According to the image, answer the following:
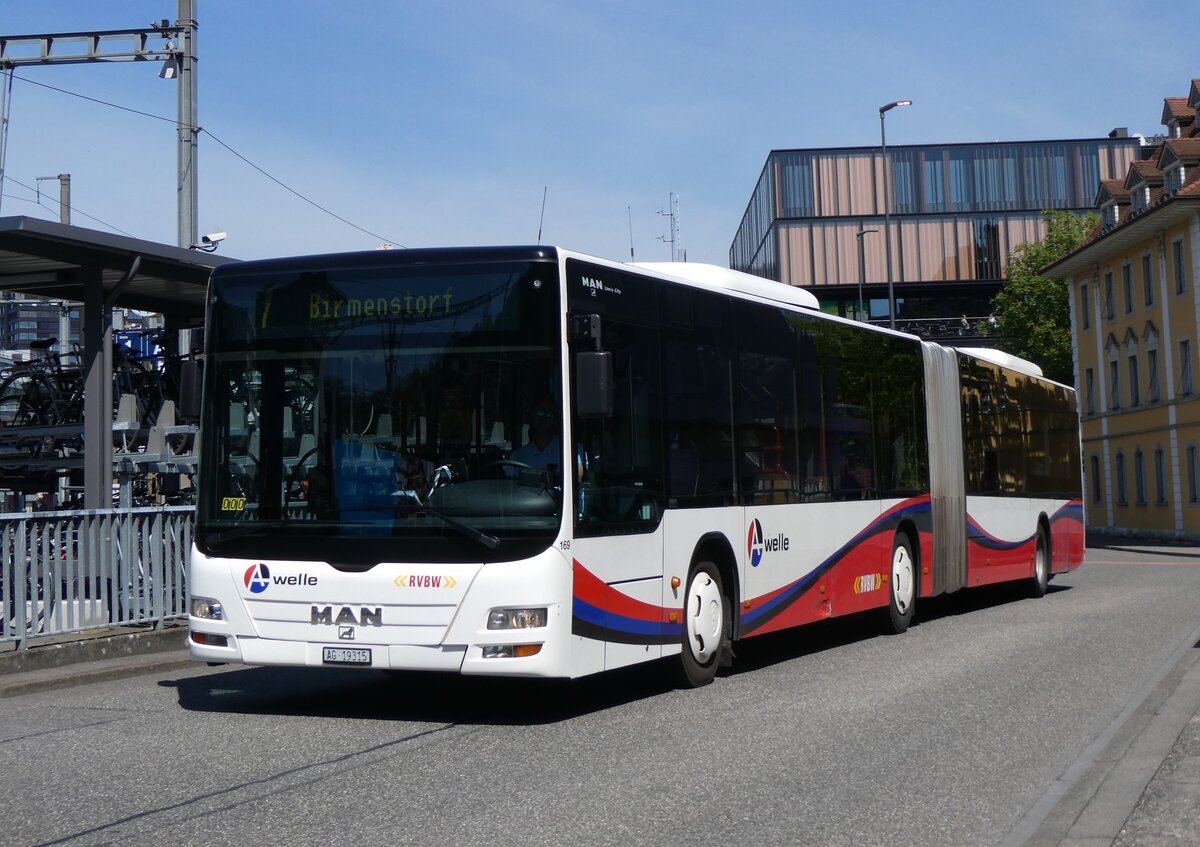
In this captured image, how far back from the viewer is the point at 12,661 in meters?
12.3

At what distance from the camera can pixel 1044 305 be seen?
69812mm

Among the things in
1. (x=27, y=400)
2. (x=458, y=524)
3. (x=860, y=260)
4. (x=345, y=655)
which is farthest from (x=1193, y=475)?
(x=345, y=655)

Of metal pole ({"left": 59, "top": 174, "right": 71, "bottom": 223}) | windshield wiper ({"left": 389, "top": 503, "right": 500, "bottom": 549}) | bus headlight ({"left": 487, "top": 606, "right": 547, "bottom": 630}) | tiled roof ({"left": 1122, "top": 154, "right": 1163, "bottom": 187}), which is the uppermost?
tiled roof ({"left": 1122, "top": 154, "right": 1163, "bottom": 187})

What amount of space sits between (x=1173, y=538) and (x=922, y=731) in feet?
145

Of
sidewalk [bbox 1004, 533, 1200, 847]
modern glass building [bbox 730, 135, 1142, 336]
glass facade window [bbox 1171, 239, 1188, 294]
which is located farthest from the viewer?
modern glass building [bbox 730, 135, 1142, 336]

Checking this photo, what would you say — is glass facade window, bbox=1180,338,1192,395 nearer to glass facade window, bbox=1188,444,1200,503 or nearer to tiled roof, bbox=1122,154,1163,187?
glass facade window, bbox=1188,444,1200,503

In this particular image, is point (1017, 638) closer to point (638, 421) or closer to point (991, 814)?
point (638, 421)

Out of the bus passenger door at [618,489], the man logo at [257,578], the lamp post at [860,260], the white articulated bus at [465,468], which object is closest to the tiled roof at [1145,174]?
the lamp post at [860,260]

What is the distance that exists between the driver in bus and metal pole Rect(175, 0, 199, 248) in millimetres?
12038

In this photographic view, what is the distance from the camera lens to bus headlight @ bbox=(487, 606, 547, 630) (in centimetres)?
929

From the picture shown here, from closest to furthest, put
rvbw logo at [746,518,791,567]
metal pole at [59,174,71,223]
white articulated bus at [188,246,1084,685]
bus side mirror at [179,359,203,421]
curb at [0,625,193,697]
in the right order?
1. white articulated bus at [188,246,1084,685]
2. bus side mirror at [179,359,203,421]
3. curb at [0,625,193,697]
4. rvbw logo at [746,518,791,567]
5. metal pole at [59,174,71,223]

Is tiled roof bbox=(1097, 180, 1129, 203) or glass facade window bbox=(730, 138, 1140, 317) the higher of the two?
glass facade window bbox=(730, 138, 1140, 317)

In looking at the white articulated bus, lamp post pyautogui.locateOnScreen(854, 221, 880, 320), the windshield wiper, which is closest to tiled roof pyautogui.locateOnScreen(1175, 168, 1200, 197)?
lamp post pyautogui.locateOnScreen(854, 221, 880, 320)

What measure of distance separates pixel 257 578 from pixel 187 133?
39.8 ft
